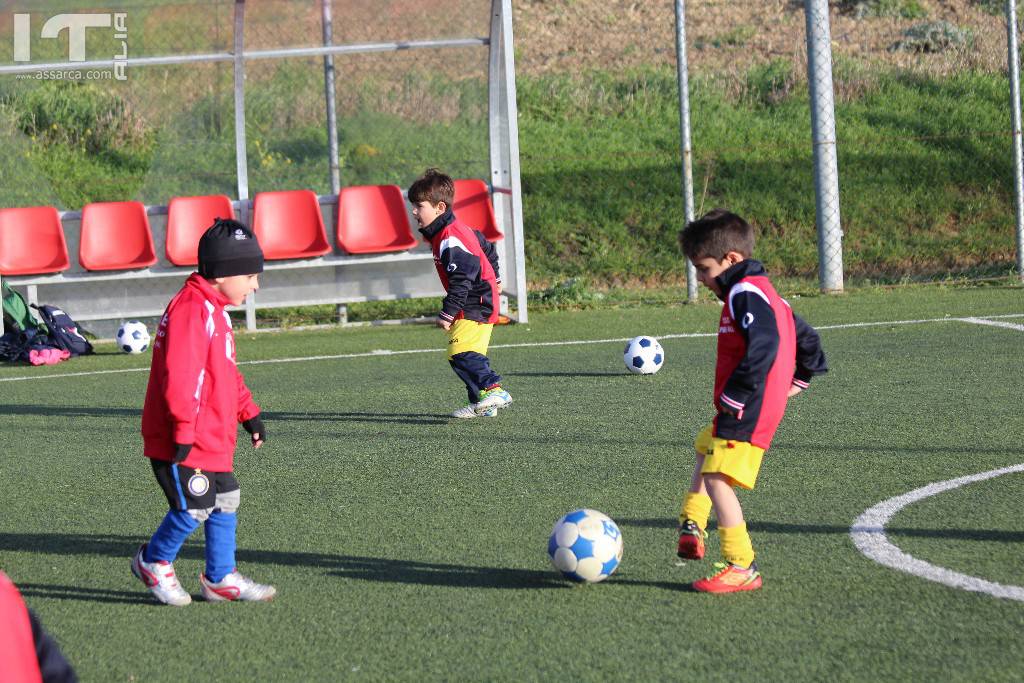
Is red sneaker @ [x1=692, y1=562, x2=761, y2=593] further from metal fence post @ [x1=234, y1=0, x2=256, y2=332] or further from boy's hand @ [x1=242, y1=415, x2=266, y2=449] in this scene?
metal fence post @ [x1=234, y1=0, x2=256, y2=332]

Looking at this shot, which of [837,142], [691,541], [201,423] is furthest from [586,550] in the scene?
[837,142]

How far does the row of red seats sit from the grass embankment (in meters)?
0.64

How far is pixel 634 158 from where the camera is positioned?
18.2m

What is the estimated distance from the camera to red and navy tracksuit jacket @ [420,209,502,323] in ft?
23.6

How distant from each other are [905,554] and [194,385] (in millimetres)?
2337

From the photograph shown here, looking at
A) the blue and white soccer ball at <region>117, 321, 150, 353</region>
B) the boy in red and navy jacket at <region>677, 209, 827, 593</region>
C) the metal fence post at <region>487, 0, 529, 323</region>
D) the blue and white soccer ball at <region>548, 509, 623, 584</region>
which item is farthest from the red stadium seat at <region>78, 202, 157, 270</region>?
the boy in red and navy jacket at <region>677, 209, 827, 593</region>

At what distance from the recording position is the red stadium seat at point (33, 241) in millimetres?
12414

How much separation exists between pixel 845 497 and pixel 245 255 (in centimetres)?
249

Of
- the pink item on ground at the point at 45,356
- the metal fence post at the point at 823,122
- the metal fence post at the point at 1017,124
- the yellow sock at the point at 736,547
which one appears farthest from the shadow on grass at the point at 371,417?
the metal fence post at the point at 1017,124

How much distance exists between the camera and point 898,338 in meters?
→ 9.74

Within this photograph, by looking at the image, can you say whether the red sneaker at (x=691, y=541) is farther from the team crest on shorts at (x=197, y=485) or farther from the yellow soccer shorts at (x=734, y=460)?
the team crest on shorts at (x=197, y=485)

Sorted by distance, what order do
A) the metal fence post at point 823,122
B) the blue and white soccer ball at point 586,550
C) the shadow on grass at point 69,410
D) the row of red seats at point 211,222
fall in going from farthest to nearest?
the metal fence post at point 823,122
the row of red seats at point 211,222
the shadow on grass at point 69,410
the blue and white soccer ball at point 586,550

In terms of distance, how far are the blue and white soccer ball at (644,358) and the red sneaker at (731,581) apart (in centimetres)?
464

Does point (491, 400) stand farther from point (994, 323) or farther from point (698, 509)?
point (994, 323)
